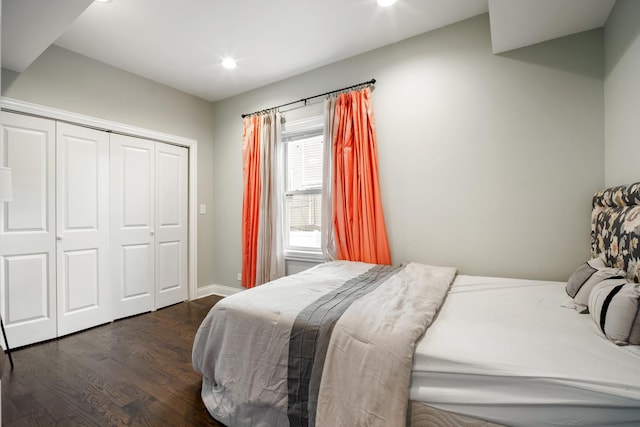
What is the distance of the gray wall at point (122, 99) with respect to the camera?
2463 millimetres

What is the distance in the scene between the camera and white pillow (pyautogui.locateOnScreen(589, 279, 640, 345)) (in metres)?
1.00

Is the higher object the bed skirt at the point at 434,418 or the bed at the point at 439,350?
the bed at the point at 439,350

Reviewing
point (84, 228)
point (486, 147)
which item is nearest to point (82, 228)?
point (84, 228)

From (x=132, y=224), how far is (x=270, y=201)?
156 cm

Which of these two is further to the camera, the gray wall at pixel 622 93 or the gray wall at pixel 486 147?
the gray wall at pixel 486 147

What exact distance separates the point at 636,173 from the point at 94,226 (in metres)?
4.26

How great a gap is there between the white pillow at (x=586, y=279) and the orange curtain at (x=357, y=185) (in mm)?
1294

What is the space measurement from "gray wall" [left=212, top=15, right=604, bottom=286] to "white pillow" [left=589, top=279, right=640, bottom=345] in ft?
3.26

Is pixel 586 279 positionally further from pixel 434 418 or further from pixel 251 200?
pixel 251 200

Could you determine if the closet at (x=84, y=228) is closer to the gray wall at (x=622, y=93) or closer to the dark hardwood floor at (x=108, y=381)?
the dark hardwood floor at (x=108, y=381)

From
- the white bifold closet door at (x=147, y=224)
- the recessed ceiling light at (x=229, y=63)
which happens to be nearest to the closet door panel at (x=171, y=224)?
the white bifold closet door at (x=147, y=224)

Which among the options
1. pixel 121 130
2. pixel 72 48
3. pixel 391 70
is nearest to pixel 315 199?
pixel 391 70

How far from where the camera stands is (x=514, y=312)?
140cm

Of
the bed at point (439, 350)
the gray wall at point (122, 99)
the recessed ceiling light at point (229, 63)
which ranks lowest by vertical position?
the bed at point (439, 350)
